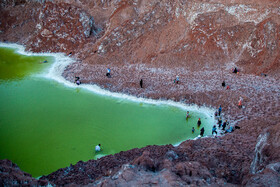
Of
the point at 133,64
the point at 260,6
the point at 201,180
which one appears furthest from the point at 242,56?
the point at 201,180

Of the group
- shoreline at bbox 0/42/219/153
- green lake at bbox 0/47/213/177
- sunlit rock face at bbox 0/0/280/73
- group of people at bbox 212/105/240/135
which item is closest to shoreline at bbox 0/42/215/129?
shoreline at bbox 0/42/219/153

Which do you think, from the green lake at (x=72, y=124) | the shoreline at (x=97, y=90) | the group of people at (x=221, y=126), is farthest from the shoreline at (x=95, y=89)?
the group of people at (x=221, y=126)

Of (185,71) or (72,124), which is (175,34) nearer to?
(185,71)

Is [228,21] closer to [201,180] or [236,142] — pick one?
[236,142]

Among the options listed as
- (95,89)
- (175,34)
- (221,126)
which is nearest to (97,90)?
(95,89)

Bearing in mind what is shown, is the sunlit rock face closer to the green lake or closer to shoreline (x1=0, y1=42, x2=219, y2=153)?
shoreline (x1=0, y1=42, x2=219, y2=153)

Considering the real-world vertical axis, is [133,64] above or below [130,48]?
below

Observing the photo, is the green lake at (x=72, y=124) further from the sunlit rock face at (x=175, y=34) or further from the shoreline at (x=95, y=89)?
the sunlit rock face at (x=175, y=34)
